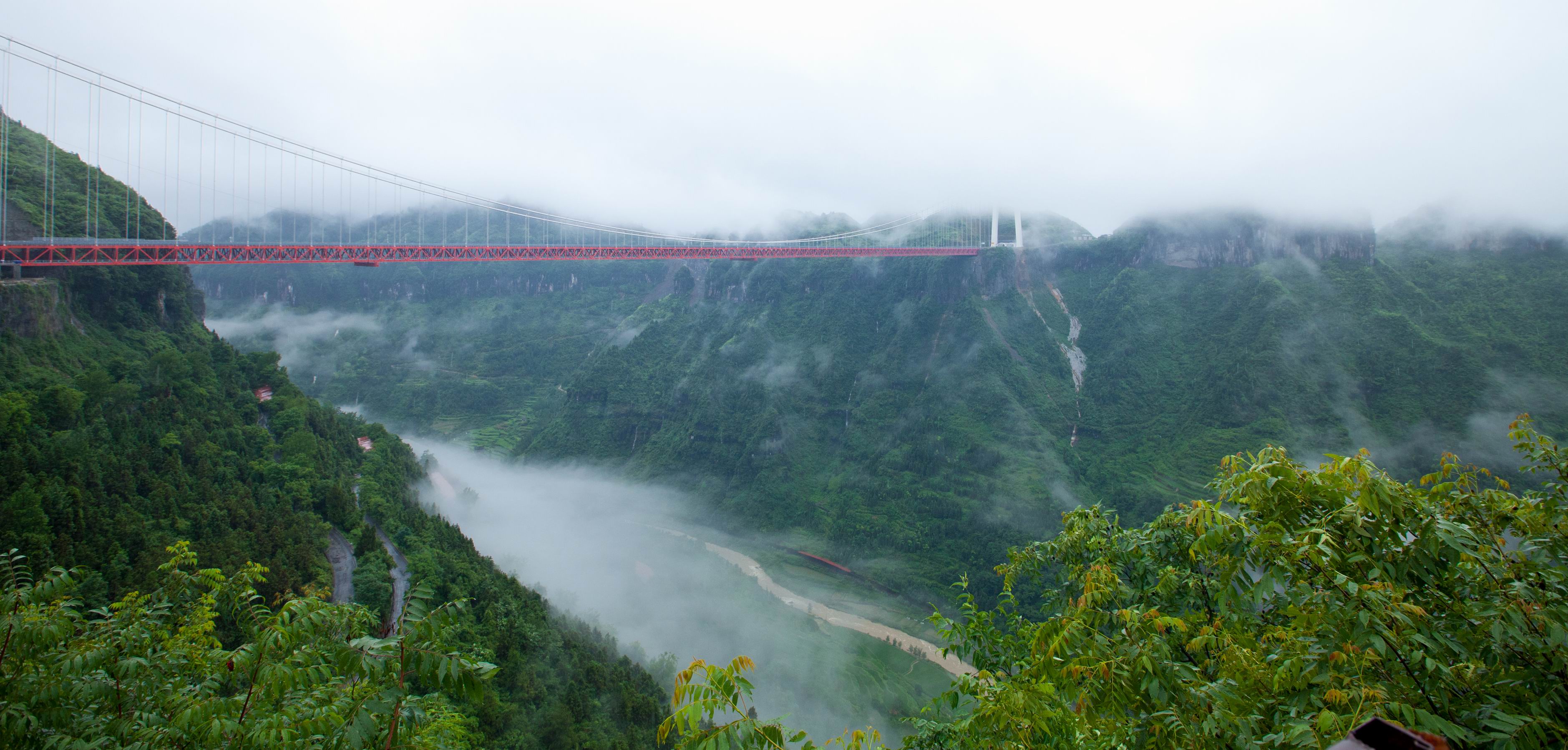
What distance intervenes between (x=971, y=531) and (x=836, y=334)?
26.6m

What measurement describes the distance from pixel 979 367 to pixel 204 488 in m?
44.1

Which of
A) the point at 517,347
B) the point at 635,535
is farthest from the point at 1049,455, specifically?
the point at 517,347

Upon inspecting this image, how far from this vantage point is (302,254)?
84.8ft

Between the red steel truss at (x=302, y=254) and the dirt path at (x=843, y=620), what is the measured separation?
19287 millimetres

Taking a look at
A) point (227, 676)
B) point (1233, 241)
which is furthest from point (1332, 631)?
point (1233, 241)

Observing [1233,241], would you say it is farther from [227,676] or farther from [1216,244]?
[227,676]

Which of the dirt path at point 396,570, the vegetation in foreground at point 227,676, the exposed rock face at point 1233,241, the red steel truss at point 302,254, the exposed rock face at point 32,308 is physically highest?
the exposed rock face at point 1233,241

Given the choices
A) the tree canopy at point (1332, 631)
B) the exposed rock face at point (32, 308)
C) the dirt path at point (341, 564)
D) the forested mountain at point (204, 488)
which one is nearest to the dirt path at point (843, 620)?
the forested mountain at point (204, 488)

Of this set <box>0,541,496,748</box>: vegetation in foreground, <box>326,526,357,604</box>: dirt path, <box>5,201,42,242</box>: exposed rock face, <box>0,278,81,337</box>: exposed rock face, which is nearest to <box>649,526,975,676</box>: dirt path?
<box>326,526,357,604</box>: dirt path

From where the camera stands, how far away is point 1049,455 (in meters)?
41.5

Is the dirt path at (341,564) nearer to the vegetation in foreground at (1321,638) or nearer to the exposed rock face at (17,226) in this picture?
the exposed rock face at (17,226)

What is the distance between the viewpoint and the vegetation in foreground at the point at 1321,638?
2553 mm

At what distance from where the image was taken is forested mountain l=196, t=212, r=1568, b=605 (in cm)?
3575

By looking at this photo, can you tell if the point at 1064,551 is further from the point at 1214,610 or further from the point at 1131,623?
the point at 1131,623
